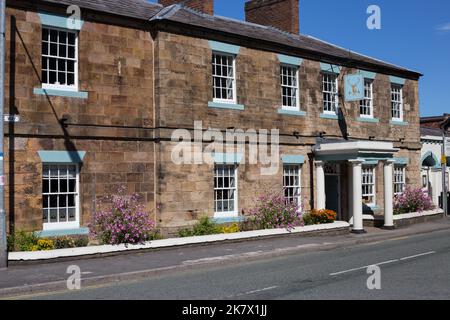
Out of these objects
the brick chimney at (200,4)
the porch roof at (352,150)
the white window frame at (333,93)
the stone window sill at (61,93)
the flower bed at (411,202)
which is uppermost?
the brick chimney at (200,4)

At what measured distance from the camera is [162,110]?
17.2m

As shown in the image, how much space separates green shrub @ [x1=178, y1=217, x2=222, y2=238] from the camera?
17297 mm

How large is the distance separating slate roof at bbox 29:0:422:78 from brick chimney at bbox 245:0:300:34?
2.07ft

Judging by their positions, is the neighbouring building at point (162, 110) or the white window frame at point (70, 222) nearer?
the neighbouring building at point (162, 110)

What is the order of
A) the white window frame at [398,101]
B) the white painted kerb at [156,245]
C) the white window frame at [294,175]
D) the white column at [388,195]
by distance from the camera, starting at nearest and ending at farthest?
the white painted kerb at [156,245], the white window frame at [294,175], the white column at [388,195], the white window frame at [398,101]

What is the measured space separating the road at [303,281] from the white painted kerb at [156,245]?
2.28 m

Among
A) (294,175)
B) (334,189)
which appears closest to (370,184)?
(334,189)

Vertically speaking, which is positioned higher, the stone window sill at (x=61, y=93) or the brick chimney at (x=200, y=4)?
the brick chimney at (x=200, y=4)

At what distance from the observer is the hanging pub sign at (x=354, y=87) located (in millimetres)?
22453

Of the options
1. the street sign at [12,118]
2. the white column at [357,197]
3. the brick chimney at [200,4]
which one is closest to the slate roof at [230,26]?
the brick chimney at [200,4]

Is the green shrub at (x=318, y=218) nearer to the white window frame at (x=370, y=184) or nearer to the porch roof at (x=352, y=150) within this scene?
the porch roof at (x=352, y=150)

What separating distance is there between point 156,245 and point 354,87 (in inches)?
456

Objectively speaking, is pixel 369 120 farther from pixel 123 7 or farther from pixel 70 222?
pixel 70 222
